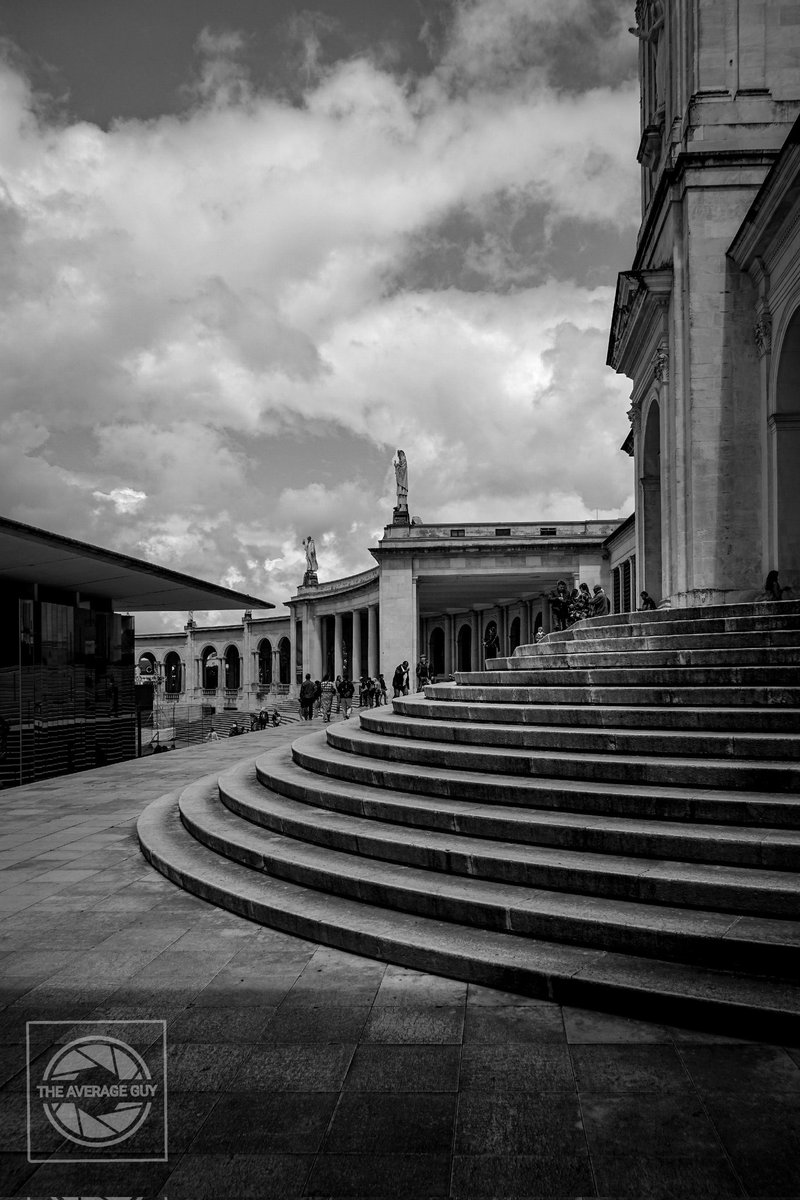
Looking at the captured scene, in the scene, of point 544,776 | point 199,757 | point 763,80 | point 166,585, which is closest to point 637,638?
point 544,776

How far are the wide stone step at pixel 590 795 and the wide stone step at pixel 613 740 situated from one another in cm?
53

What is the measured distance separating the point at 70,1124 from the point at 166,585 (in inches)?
871

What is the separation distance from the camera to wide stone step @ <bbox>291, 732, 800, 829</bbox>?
18.5 feet

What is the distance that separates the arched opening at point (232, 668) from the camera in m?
93.1

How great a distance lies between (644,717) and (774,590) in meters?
8.22

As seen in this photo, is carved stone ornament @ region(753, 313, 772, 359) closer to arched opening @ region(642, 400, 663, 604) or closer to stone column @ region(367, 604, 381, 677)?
arched opening @ region(642, 400, 663, 604)

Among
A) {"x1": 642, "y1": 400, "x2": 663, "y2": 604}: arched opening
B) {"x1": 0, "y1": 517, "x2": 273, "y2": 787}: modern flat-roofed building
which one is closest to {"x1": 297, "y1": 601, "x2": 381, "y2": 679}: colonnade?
{"x1": 0, "y1": 517, "x2": 273, "y2": 787}: modern flat-roofed building

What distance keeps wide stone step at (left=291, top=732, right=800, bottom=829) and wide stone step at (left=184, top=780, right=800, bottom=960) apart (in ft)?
2.24

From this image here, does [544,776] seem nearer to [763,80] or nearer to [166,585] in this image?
[763,80]

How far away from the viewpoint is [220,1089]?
3.85m

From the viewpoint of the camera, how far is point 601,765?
6762mm

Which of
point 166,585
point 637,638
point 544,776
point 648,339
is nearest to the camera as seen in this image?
point 544,776

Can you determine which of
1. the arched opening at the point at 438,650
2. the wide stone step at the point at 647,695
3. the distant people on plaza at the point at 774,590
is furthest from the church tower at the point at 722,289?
the arched opening at the point at 438,650

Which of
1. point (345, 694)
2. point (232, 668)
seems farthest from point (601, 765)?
point (232, 668)
